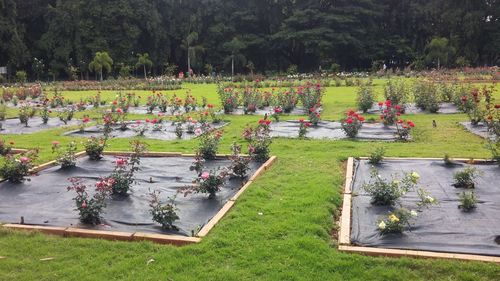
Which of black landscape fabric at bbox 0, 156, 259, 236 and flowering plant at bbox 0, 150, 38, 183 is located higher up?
flowering plant at bbox 0, 150, 38, 183

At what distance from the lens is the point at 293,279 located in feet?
11.3

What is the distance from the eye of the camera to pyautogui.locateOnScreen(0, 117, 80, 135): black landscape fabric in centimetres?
1105

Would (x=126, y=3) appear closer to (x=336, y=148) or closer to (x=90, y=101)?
(x=90, y=101)

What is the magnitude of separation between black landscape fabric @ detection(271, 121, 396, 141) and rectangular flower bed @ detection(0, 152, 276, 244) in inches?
110

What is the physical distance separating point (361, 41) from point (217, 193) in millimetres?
38430

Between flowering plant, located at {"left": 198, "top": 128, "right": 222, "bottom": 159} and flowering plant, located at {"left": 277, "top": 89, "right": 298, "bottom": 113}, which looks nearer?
flowering plant, located at {"left": 198, "top": 128, "right": 222, "bottom": 159}

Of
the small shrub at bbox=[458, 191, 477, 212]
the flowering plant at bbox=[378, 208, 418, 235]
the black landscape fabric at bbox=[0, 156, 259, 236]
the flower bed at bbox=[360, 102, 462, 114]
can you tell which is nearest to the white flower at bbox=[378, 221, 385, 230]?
the flowering plant at bbox=[378, 208, 418, 235]

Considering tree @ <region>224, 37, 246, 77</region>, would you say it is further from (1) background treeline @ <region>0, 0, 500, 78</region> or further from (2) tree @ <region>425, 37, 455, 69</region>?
(2) tree @ <region>425, 37, 455, 69</region>

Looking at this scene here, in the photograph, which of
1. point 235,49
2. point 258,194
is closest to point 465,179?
point 258,194

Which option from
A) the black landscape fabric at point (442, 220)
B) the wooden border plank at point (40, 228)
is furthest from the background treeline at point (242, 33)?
the wooden border plank at point (40, 228)

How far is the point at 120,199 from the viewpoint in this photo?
5.21 m

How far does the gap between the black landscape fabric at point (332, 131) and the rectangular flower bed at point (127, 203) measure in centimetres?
280

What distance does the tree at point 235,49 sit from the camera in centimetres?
4150

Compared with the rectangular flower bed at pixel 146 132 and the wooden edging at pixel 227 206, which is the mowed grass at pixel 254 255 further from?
the rectangular flower bed at pixel 146 132
